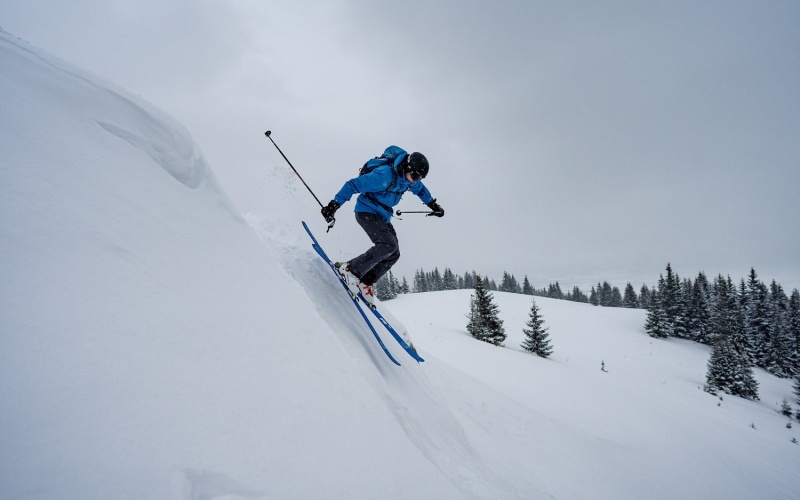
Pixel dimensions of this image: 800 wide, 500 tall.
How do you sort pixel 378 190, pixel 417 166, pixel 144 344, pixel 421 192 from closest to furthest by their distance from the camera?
pixel 144 344 → pixel 417 166 → pixel 378 190 → pixel 421 192

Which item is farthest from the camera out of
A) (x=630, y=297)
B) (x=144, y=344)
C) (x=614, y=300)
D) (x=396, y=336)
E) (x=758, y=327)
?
(x=614, y=300)

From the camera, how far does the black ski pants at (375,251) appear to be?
5570mm

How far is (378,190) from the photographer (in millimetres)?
5332

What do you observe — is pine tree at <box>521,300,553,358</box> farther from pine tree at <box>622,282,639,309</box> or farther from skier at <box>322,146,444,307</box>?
pine tree at <box>622,282,639,309</box>

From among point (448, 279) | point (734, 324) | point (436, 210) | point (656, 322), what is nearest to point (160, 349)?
point (436, 210)

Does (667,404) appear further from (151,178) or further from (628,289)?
(628,289)

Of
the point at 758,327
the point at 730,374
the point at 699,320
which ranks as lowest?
the point at 730,374

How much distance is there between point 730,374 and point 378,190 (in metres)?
37.2

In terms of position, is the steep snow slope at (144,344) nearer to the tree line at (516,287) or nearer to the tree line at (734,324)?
the tree line at (734,324)

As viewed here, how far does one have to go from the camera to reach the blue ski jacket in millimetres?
5262

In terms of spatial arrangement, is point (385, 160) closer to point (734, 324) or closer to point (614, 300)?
point (734, 324)

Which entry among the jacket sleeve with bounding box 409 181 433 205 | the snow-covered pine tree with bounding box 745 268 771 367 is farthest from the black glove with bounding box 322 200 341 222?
the snow-covered pine tree with bounding box 745 268 771 367

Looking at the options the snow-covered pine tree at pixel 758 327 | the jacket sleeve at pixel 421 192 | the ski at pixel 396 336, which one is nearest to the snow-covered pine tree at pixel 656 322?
the snow-covered pine tree at pixel 758 327

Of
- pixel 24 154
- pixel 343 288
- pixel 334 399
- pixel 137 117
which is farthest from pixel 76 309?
pixel 343 288
